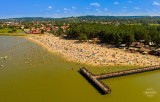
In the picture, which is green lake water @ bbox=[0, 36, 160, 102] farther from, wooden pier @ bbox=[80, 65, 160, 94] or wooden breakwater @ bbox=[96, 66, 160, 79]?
wooden breakwater @ bbox=[96, 66, 160, 79]

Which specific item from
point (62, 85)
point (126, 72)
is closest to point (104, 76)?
point (126, 72)

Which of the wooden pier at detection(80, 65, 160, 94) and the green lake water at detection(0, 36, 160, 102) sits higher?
the wooden pier at detection(80, 65, 160, 94)

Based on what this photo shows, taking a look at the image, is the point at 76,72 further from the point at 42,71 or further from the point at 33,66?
the point at 33,66

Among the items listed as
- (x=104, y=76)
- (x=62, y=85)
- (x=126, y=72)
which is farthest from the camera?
(x=126, y=72)

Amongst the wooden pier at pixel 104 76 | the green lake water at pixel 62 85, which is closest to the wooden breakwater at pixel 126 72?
the wooden pier at pixel 104 76

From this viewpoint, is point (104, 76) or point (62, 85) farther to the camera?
point (104, 76)

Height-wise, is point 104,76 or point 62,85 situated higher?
point 104,76

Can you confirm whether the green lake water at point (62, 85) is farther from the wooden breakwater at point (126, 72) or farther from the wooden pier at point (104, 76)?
the wooden breakwater at point (126, 72)

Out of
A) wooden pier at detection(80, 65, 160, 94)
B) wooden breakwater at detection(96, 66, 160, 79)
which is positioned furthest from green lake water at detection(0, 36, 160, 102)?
wooden breakwater at detection(96, 66, 160, 79)

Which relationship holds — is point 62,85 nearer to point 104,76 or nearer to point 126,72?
point 104,76
